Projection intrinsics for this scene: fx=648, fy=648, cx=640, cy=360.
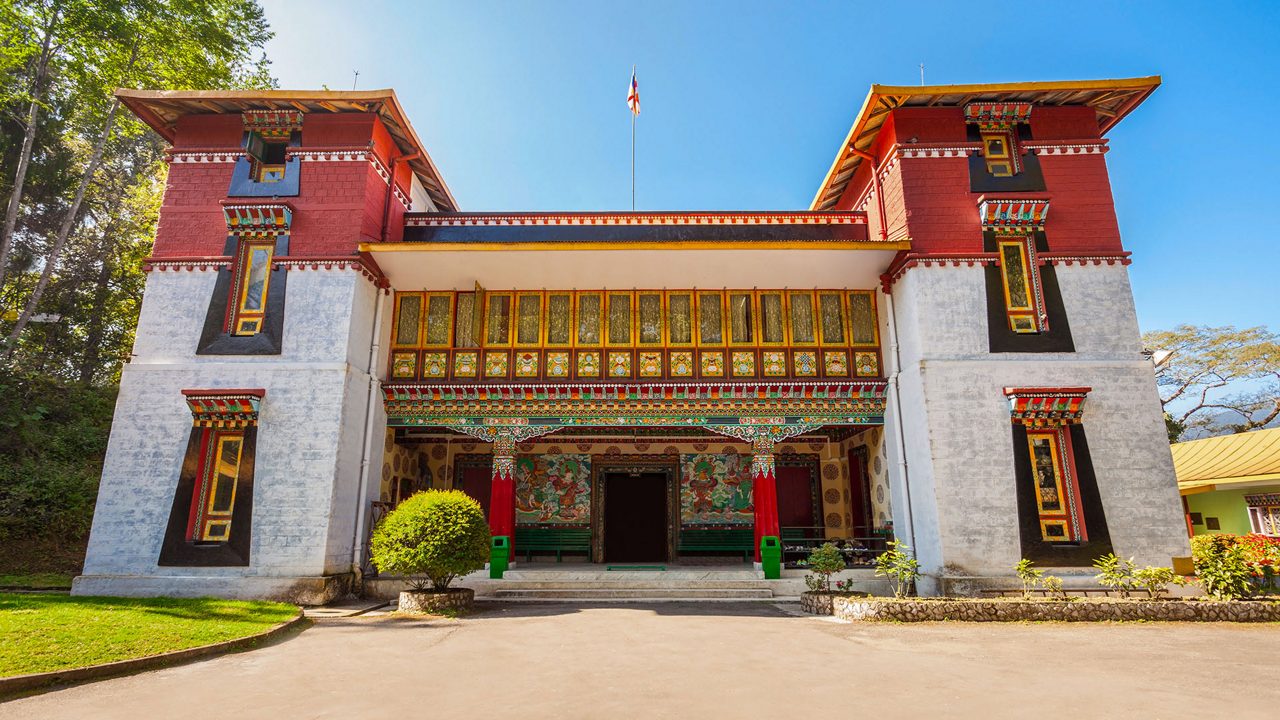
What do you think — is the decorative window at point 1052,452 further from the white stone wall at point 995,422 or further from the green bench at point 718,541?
the green bench at point 718,541

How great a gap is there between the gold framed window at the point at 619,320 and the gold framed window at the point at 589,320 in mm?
166

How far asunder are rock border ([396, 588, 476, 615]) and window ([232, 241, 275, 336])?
5667 millimetres

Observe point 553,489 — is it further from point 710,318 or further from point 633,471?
point 710,318

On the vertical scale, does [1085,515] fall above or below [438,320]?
below

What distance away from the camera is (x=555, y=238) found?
13.6 meters

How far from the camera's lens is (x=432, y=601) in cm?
969

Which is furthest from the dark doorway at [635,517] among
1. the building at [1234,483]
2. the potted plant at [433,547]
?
the building at [1234,483]

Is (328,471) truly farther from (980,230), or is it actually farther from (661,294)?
(980,230)

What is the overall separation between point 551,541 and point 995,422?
9.62 metres

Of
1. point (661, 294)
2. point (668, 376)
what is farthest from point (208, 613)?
point (661, 294)

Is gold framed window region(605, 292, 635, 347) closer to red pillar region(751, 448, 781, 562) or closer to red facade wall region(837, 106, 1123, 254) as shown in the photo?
red pillar region(751, 448, 781, 562)

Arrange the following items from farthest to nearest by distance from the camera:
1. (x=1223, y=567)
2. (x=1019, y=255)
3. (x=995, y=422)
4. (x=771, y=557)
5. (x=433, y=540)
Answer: (x=771, y=557) → (x=1019, y=255) → (x=995, y=422) → (x=433, y=540) → (x=1223, y=567)

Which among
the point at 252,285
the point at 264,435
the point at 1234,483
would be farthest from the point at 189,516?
the point at 1234,483

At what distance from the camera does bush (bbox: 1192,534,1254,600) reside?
29.6 ft
